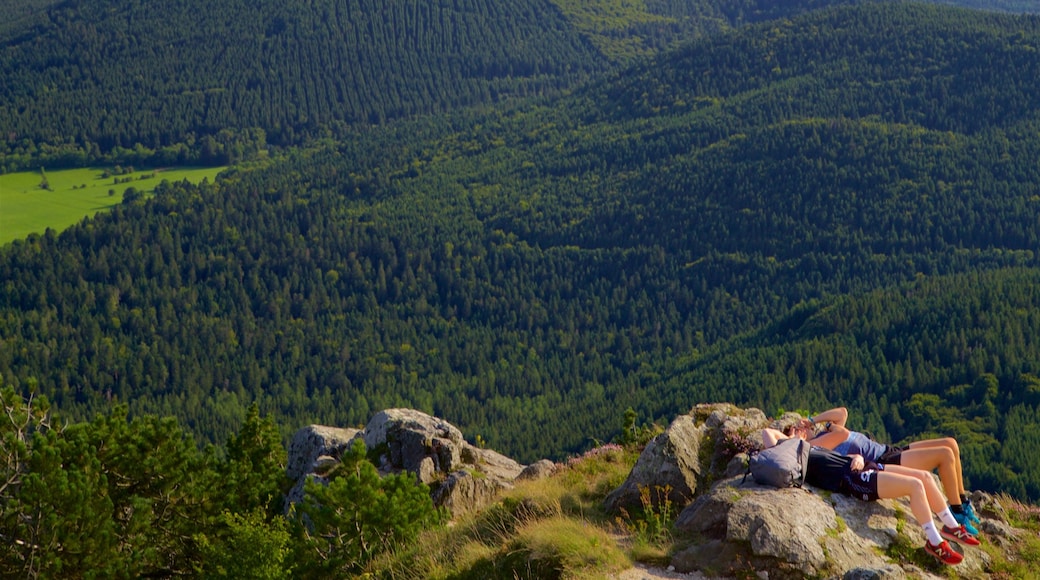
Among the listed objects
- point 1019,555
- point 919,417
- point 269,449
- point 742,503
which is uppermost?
point 742,503

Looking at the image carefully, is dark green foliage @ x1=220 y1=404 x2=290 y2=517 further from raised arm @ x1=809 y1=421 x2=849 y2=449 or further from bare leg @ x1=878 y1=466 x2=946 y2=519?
bare leg @ x1=878 y1=466 x2=946 y2=519

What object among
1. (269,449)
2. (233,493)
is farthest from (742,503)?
(269,449)

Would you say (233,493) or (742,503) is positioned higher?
(742,503)

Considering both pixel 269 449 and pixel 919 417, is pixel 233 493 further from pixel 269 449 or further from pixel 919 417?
pixel 919 417

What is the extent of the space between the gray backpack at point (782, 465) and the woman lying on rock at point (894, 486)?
640mm

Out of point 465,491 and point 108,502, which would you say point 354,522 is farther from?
point 108,502

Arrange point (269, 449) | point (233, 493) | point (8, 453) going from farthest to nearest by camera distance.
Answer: point (269, 449)
point (233, 493)
point (8, 453)

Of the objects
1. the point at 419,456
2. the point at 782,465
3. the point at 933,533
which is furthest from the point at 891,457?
the point at 419,456

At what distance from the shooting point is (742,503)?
113 feet

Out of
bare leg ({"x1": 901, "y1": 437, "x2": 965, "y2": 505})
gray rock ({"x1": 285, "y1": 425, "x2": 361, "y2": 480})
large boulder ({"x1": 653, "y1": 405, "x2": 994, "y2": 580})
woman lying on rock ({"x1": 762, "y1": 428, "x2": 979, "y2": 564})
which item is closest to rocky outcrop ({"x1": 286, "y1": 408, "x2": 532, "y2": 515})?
gray rock ({"x1": 285, "y1": 425, "x2": 361, "y2": 480})

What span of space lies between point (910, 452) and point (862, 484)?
219cm

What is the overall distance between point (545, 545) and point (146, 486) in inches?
1089

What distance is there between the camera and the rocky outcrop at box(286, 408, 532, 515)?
51188 mm

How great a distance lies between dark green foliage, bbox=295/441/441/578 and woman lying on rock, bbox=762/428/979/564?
14179 mm
